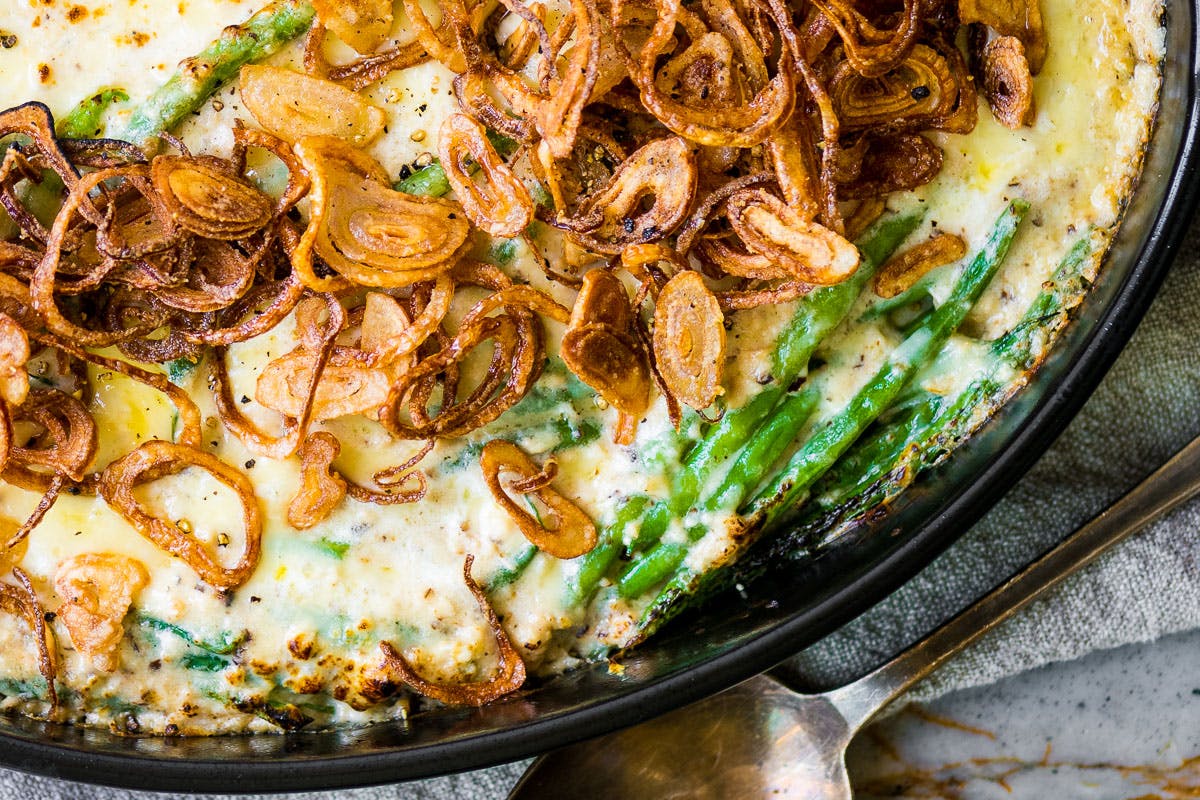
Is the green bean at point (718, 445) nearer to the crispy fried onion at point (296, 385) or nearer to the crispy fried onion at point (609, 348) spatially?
the crispy fried onion at point (609, 348)

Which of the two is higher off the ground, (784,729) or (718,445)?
(718,445)

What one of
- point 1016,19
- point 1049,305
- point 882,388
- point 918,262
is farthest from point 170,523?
point 1016,19

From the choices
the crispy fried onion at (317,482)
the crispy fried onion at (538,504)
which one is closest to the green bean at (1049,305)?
the crispy fried onion at (538,504)

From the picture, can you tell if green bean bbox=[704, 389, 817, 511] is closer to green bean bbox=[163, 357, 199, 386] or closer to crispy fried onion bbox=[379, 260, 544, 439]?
crispy fried onion bbox=[379, 260, 544, 439]

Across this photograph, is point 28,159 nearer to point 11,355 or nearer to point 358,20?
point 11,355

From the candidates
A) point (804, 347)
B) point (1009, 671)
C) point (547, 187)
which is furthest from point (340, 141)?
point (1009, 671)

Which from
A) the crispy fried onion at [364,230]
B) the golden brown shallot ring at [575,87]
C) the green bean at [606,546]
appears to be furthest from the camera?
the green bean at [606,546]
